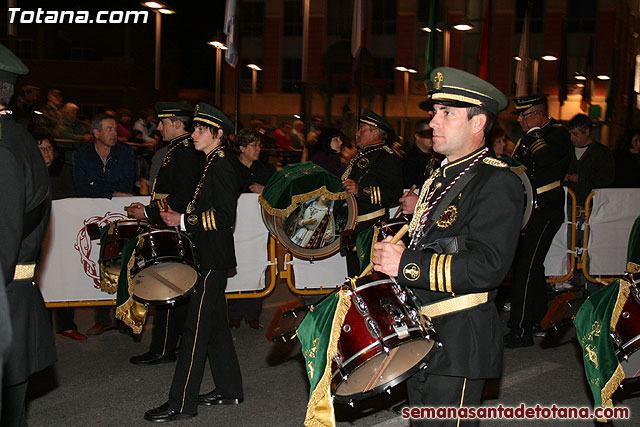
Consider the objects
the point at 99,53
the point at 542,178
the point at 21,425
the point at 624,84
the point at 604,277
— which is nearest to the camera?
the point at 21,425

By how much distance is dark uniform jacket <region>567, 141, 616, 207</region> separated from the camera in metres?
9.57

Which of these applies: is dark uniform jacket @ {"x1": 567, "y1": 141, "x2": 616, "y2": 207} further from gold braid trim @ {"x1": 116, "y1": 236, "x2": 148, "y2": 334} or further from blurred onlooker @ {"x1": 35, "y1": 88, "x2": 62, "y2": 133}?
blurred onlooker @ {"x1": 35, "y1": 88, "x2": 62, "y2": 133}

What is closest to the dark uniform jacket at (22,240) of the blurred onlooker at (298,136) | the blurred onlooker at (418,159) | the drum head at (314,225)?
the drum head at (314,225)

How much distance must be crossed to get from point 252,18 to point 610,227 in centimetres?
3265

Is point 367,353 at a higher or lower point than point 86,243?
higher

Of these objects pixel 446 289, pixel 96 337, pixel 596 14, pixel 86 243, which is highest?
A: pixel 596 14

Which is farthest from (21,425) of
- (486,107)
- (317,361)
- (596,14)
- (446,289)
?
(596,14)

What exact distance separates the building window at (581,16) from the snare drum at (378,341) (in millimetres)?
37994

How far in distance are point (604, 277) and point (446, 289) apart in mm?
7251

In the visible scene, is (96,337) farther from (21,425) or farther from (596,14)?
(596,14)

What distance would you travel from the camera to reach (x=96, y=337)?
25.4 feet

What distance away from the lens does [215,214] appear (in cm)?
523

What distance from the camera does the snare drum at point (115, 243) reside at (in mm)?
6305

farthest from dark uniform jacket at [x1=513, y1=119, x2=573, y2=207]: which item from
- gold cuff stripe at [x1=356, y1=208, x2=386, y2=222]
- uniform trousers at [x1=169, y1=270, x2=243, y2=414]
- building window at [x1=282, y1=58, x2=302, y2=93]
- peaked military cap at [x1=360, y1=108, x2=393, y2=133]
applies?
building window at [x1=282, y1=58, x2=302, y2=93]
